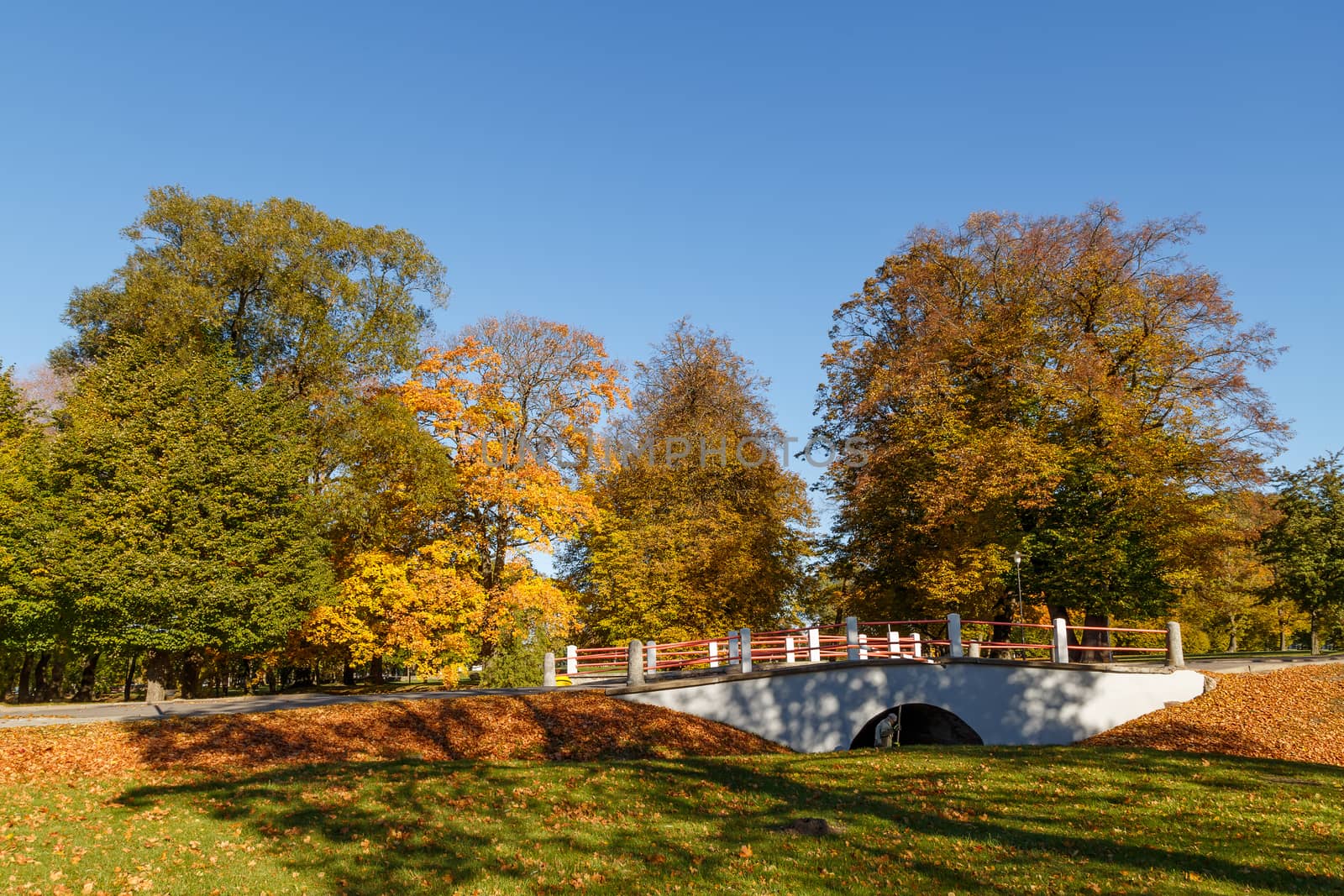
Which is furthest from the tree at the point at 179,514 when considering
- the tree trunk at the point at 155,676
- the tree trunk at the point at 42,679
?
the tree trunk at the point at 42,679

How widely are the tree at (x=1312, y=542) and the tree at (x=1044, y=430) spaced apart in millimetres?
10470

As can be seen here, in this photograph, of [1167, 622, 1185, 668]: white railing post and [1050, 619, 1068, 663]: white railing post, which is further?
[1167, 622, 1185, 668]: white railing post

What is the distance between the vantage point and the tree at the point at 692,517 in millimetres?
34562

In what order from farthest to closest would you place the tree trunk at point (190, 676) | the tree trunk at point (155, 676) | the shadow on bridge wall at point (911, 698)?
the tree trunk at point (190, 676) → the tree trunk at point (155, 676) → the shadow on bridge wall at point (911, 698)

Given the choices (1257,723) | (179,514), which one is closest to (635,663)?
(179,514)

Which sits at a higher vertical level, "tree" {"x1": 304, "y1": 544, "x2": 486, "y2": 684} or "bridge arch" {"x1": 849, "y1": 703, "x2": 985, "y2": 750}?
"tree" {"x1": 304, "y1": 544, "x2": 486, "y2": 684}

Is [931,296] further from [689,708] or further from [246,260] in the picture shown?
[246,260]

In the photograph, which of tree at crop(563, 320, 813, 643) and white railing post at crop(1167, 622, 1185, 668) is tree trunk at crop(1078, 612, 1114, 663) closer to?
white railing post at crop(1167, 622, 1185, 668)

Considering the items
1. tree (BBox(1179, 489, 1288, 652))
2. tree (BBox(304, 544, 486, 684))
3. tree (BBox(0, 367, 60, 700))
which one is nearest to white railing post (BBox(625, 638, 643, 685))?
tree (BBox(304, 544, 486, 684))

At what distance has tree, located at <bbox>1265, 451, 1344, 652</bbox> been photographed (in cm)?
3491

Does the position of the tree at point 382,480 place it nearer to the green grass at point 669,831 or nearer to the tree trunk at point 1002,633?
the green grass at point 669,831

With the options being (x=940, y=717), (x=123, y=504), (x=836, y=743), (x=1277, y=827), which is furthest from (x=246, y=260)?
(x=1277, y=827)

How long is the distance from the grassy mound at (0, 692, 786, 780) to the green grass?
2138mm

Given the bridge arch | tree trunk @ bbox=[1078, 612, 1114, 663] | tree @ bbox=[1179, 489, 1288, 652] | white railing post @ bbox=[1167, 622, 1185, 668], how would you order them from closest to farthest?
white railing post @ bbox=[1167, 622, 1185, 668]
the bridge arch
tree @ bbox=[1179, 489, 1288, 652]
tree trunk @ bbox=[1078, 612, 1114, 663]
